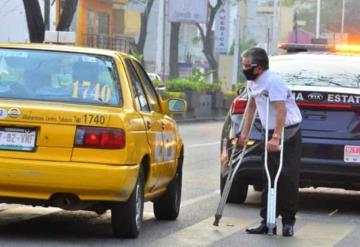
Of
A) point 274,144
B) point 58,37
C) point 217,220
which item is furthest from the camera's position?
point 58,37

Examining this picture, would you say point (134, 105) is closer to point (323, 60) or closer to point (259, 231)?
point (259, 231)

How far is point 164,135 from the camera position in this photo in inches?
358

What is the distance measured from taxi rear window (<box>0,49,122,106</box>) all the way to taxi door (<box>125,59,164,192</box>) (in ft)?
1.11

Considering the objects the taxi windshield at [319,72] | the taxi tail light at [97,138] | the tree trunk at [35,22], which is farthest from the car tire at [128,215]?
the tree trunk at [35,22]

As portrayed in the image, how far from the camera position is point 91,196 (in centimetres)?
754

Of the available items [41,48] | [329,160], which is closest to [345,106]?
[329,160]

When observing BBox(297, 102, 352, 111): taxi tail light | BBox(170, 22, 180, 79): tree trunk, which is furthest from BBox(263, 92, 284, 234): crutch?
BBox(170, 22, 180, 79): tree trunk

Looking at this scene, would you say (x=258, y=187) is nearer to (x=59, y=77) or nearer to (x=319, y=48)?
(x=319, y=48)

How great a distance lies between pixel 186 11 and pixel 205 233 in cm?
3825

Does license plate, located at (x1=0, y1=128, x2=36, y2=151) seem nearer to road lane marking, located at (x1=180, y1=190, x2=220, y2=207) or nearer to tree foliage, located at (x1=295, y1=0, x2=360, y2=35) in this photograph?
road lane marking, located at (x1=180, y1=190, x2=220, y2=207)

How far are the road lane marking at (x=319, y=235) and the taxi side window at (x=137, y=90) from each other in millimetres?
1657

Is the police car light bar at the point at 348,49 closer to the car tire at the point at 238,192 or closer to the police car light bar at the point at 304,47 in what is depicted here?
the police car light bar at the point at 304,47

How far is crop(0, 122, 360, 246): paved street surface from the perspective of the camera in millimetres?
8062

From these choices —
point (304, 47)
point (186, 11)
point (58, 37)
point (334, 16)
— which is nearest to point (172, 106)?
point (304, 47)
